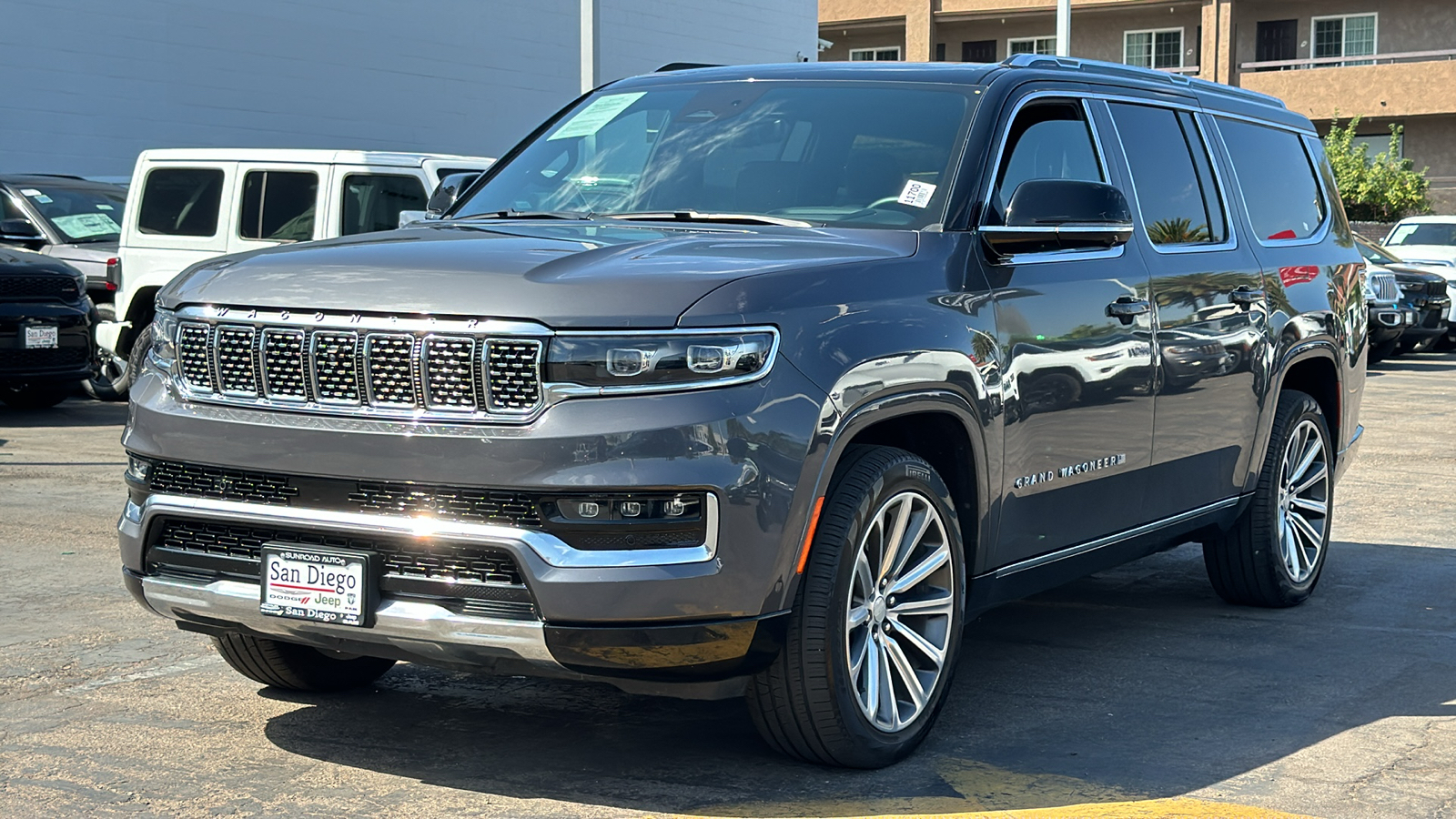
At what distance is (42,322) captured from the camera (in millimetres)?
13398

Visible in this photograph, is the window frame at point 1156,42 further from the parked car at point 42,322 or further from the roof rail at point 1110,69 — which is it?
the roof rail at point 1110,69

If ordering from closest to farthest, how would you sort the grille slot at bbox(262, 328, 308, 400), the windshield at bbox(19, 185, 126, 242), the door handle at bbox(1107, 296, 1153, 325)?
the grille slot at bbox(262, 328, 308, 400) → the door handle at bbox(1107, 296, 1153, 325) → the windshield at bbox(19, 185, 126, 242)

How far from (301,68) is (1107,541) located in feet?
67.2

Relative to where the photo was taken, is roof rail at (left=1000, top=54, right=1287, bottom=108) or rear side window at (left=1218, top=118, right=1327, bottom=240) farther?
rear side window at (left=1218, top=118, right=1327, bottom=240)

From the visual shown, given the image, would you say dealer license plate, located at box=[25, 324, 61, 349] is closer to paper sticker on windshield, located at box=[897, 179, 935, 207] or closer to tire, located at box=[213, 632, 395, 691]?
tire, located at box=[213, 632, 395, 691]

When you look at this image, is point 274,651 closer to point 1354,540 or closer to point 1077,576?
point 1077,576

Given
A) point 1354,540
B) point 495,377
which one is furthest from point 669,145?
point 1354,540

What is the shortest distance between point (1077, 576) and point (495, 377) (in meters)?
2.46

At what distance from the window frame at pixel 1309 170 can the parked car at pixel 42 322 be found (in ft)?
31.2

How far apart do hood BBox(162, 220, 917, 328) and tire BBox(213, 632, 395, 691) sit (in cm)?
112

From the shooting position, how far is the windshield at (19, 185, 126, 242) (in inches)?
611

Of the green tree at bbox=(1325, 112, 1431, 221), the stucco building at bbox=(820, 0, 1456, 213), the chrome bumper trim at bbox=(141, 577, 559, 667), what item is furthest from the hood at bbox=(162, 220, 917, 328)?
the stucco building at bbox=(820, 0, 1456, 213)

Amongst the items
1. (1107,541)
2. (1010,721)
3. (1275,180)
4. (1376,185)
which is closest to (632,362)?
(1010,721)

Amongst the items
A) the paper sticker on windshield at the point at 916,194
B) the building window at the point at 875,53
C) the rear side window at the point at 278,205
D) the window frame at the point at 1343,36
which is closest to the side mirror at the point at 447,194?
the paper sticker on windshield at the point at 916,194
